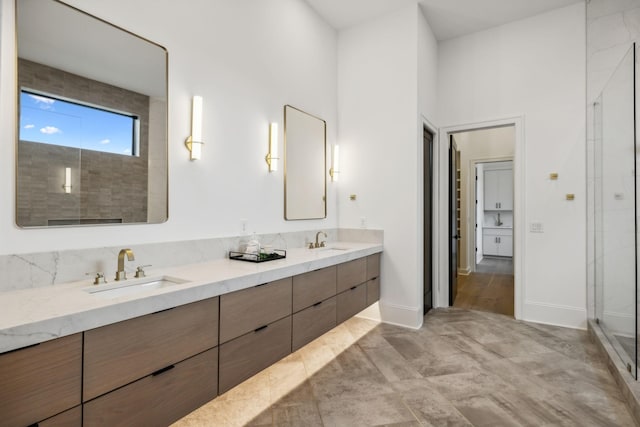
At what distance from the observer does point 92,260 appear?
177 cm

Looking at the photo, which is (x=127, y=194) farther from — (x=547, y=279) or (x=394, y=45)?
(x=547, y=279)

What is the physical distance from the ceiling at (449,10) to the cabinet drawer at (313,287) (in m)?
2.79

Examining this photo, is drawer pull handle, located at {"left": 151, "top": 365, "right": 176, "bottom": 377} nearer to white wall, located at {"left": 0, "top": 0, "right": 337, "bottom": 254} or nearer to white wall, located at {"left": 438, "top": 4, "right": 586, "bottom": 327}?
white wall, located at {"left": 0, "top": 0, "right": 337, "bottom": 254}

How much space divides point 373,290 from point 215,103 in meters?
2.37

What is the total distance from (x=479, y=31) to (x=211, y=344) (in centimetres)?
448

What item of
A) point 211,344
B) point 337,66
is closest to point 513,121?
point 337,66

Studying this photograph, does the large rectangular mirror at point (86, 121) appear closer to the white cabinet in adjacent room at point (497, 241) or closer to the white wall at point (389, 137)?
the white wall at point (389, 137)

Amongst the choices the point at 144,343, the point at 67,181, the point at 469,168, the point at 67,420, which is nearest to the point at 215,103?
the point at 67,181

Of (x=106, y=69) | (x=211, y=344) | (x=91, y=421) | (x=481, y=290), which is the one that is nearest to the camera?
(x=91, y=421)

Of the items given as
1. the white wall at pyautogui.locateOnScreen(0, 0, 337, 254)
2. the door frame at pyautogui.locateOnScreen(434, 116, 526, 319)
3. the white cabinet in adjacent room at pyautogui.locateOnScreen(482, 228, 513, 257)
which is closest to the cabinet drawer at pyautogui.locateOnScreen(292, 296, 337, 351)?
the white wall at pyautogui.locateOnScreen(0, 0, 337, 254)

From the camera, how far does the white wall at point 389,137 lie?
11.6 feet

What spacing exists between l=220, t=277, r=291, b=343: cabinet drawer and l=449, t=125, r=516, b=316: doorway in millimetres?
2850

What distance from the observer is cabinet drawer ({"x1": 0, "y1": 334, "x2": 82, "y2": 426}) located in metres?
1.03

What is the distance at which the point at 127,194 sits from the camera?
1951 millimetres
